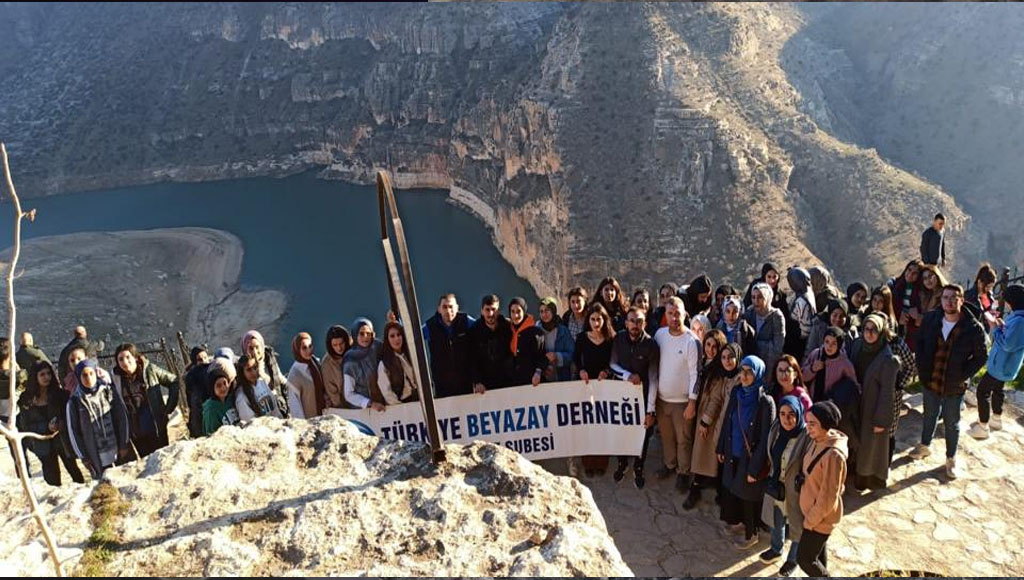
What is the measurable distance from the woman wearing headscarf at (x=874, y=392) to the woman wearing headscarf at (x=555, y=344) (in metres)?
2.27

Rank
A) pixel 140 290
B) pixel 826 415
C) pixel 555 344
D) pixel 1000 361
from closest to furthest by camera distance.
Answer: pixel 826 415
pixel 1000 361
pixel 555 344
pixel 140 290

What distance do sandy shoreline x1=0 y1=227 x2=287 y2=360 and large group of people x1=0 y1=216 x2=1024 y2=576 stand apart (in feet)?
96.1

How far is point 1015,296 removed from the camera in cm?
560

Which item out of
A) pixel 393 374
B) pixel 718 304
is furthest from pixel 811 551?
pixel 393 374

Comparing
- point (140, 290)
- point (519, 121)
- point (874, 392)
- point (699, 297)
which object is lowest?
point (140, 290)

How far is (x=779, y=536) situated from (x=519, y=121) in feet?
134

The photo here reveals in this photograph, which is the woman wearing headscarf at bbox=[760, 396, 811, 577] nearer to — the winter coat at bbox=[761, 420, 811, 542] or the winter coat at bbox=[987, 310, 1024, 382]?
the winter coat at bbox=[761, 420, 811, 542]

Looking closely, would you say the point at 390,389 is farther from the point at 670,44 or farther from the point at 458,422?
the point at 670,44

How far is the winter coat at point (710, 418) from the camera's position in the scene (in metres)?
5.04

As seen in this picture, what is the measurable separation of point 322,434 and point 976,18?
6295cm

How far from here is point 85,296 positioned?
3741cm

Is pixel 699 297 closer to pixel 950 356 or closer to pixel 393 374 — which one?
pixel 950 356

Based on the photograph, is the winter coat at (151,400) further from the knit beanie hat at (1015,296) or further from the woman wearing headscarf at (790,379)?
the knit beanie hat at (1015,296)

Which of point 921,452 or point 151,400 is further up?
point 151,400
